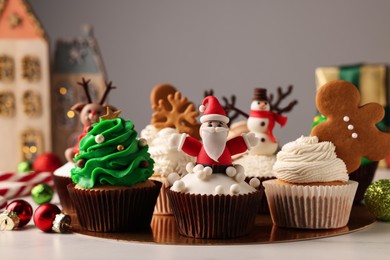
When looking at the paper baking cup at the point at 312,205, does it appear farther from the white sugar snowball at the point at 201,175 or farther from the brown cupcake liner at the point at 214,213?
the white sugar snowball at the point at 201,175

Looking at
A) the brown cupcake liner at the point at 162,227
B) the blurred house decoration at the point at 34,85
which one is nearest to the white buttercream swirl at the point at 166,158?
the brown cupcake liner at the point at 162,227

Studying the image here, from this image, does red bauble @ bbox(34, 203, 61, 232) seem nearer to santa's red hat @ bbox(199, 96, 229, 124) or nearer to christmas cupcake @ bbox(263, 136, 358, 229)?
santa's red hat @ bbox(199, 96, 229, 124)

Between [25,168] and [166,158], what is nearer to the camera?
[166,158]

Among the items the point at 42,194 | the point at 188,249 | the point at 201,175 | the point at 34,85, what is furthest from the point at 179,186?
the point at 34,85

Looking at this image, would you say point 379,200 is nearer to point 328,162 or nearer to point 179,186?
point 328,162

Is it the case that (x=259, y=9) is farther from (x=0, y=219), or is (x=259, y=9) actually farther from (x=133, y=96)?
(x=0, y=219)

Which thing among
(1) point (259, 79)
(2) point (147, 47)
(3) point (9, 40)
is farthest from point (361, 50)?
(3) point (9, 40)

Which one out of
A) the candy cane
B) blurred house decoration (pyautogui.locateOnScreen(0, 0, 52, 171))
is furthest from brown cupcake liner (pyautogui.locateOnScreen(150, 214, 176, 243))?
blurred house decoration (pyautogui.locateOnScreen(0, 0, 52, 171))
